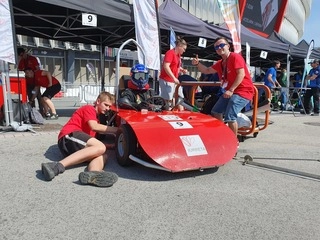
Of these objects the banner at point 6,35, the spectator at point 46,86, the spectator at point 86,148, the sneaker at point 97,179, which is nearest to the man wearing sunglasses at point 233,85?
the spectator at point 86,148

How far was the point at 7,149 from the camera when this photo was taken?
4.68m

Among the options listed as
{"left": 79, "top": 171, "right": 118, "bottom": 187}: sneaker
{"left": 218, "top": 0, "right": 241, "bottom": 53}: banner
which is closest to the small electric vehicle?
{"left": 79, "top": 171, "right": 118, "bottom": 187}: sneaker

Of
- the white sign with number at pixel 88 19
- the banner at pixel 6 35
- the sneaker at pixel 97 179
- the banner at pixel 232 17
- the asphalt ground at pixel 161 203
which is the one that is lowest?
the asphalt ground at pixel 161 203

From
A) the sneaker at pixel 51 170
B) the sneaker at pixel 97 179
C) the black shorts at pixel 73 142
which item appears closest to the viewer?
the sneaker at pixel 97 179

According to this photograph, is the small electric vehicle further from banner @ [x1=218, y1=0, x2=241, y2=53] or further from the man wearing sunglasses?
banner @ [x1=218, y1=0, x2=241, y2=53]

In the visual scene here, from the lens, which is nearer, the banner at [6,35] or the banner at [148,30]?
the banner at [6,35]

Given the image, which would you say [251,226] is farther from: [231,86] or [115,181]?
[231,86]

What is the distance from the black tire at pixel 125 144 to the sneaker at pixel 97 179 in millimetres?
548

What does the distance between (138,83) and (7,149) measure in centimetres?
205

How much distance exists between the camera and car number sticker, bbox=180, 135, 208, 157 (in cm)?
361

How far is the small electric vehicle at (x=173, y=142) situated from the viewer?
11.5 feet

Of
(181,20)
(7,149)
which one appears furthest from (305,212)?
(181,20)

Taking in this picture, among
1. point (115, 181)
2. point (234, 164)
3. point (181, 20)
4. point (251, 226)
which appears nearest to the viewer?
point (251, 226)

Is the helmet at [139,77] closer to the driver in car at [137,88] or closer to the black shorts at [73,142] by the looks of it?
the driver in car at [137,88]
